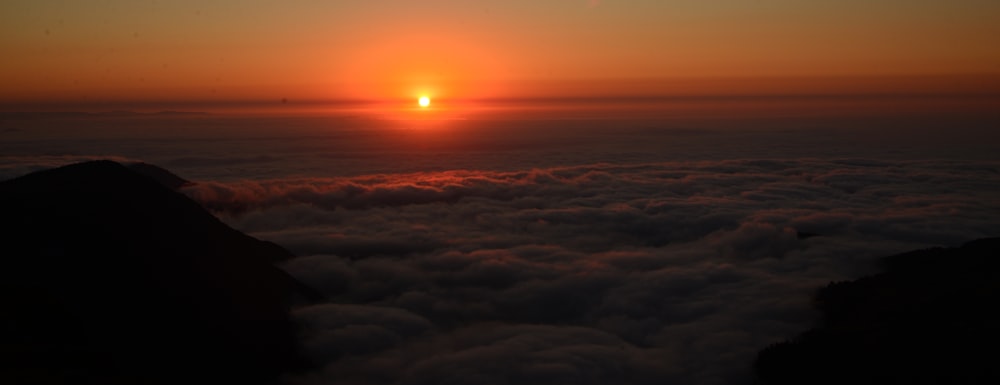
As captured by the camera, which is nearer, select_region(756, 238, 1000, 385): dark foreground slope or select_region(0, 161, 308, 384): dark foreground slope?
select_region(0, 161, 308, 384): dark foreground slope

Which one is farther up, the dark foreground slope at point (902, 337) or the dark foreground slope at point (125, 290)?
the dark foreground slope at point (125, 290)

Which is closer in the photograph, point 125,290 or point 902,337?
point 125,290

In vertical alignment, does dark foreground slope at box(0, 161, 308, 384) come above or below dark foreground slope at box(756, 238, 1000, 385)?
above

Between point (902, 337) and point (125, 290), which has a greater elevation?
point (125, 290)

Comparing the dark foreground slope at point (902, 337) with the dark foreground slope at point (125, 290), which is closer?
the dark foreground slope at point (125, 290)
